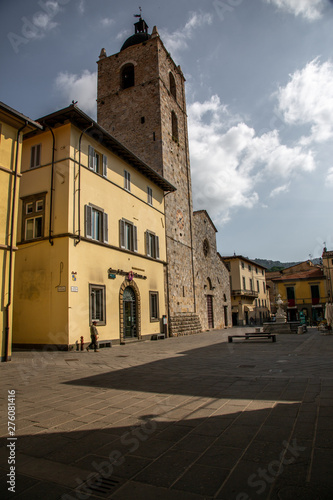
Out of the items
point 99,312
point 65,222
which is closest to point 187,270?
point 99,312

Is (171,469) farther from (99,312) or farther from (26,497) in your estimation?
(99,312)

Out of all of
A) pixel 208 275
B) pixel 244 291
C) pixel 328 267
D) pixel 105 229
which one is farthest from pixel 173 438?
pixel 328 267

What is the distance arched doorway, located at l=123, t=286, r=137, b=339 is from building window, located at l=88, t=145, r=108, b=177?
5.99m

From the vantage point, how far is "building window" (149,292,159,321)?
63.1 ft

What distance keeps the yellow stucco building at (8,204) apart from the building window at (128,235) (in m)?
6.78

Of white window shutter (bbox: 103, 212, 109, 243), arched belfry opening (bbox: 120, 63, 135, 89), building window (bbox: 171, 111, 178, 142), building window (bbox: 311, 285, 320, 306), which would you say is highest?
arched belfry opening (bbox: 120, 63, 135, 89)

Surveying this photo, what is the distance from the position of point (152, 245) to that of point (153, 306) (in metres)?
3.71

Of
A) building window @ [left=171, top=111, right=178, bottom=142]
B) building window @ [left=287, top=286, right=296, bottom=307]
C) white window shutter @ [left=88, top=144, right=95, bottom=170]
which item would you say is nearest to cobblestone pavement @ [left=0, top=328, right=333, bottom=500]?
white window shutter @ [left=88, top=144, right=95, bottom=170]

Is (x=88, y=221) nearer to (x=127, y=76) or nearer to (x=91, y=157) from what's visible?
(x=91, y=157)

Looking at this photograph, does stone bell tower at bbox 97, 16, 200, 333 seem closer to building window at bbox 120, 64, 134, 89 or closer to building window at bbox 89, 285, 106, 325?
building window at bbox 120, 64, 134, 89

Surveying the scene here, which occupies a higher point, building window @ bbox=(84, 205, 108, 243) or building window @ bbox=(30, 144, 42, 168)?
building window @ bbox=(30, 144, 42, 168)

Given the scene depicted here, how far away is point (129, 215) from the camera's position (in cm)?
1780

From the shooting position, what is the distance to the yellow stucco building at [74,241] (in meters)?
12.9

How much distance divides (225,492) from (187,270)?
2268 centimetres
